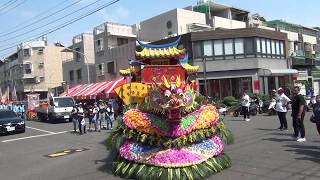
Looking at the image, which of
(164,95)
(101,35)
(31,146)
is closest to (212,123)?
(164,95)

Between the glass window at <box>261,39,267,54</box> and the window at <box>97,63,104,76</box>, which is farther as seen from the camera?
the window at <box>97,63,104,76</box>

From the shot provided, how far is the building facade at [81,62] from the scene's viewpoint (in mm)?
57094

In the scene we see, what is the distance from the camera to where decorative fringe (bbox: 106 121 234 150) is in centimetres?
940

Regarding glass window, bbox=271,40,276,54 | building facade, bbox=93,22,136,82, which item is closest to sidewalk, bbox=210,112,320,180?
glass window, bbox=271,40,276,54

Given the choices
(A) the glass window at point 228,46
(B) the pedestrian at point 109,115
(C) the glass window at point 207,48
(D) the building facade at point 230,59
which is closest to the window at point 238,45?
(D) the building facade at point 230,59

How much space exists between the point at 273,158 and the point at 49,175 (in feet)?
18.7

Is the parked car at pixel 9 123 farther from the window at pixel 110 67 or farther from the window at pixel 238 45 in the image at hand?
the window at pixel 110 67

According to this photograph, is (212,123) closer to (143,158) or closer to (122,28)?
(143,158)

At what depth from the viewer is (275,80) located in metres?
41.4

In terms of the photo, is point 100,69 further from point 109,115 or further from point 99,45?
point 109,115

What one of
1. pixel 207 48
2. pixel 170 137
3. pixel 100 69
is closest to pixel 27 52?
pixel 100 69

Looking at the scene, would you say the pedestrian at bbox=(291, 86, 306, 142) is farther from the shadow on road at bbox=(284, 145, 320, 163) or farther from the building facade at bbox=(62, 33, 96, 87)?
the building facade at bbox=(62, 33, 96, 87)

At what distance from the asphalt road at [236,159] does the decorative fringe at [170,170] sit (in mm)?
207

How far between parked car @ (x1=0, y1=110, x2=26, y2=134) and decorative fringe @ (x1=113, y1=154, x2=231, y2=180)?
14.8m
